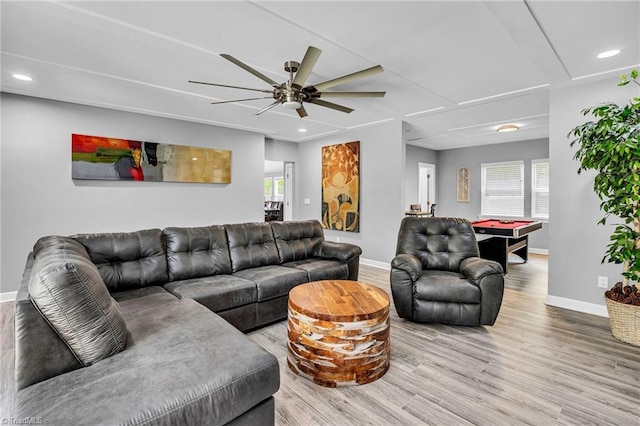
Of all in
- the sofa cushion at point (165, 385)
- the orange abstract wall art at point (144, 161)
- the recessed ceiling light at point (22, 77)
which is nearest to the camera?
the sofa cushion at point (165, 385)

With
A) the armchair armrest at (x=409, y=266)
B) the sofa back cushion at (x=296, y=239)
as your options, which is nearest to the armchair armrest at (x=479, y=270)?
the armchair armrest at (x=409, y=266)

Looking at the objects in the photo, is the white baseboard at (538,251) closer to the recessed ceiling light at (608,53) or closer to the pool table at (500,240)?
the pool table at (500,240)

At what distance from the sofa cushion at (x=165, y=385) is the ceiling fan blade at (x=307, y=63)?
191 cm

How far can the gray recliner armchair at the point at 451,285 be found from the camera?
2.88 meters

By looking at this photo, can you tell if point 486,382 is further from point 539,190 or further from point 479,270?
point 539,190

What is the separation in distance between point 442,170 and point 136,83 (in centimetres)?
761

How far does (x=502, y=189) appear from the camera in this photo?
757cm

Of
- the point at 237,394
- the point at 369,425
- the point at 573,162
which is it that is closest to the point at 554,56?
the point at 573,162

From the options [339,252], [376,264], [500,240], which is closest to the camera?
[339,252]

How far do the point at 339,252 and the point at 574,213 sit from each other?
278 cm

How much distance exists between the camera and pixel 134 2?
6.85ft

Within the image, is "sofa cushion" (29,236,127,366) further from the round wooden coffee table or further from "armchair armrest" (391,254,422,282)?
"armchair armrest" (391,254,422,282)

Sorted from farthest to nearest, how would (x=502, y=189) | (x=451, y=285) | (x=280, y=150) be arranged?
(x=502, y=189) < (x=280, y=150) < (x=451, y=285)

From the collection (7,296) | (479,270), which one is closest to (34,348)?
(479,270)
